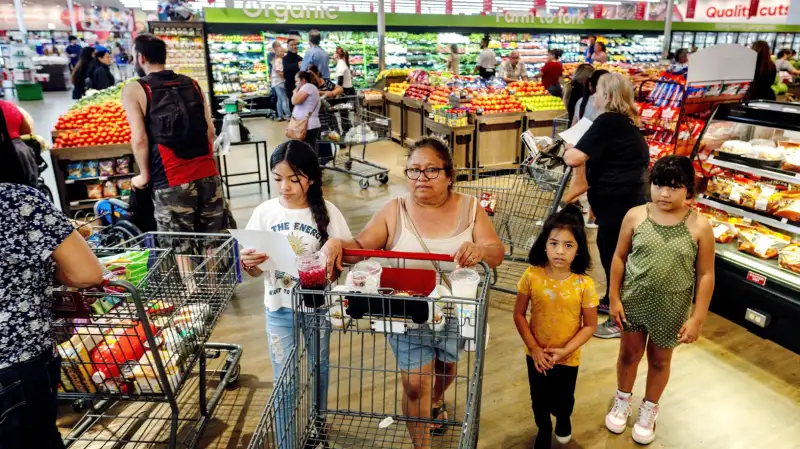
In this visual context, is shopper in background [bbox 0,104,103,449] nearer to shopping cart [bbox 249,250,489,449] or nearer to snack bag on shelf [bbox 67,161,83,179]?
shopping cart [bbox 249,250,489,449]

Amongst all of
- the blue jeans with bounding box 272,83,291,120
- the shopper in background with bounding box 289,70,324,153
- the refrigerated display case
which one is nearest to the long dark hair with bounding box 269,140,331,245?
the refrigerated display case

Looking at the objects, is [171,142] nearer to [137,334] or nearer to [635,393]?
[137,334]

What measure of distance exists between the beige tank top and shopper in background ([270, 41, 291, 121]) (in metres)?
10.4

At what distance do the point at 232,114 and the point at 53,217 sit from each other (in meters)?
4.98

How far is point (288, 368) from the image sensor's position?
1.72m

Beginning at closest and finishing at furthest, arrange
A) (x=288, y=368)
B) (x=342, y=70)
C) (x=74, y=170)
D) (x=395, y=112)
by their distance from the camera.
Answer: (x=288, y=368) < (x=74, y=170) < (x=395, y=112) < (x=342, y=70)

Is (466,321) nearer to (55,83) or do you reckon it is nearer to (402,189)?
(402,189)

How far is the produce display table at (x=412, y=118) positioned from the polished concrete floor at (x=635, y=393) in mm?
5319

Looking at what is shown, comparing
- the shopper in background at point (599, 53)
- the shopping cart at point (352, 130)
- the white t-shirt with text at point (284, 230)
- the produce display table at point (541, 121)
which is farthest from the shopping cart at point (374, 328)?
the shopper in background at point (599, 53)

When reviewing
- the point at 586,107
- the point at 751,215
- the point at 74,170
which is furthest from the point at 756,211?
the point at 74,170

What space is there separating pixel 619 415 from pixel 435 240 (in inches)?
55.6

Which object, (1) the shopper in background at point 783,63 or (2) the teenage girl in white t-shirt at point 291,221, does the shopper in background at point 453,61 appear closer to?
(1) the shopper in background at point 783,63

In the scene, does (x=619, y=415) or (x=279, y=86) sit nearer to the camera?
(x=619, y=415)

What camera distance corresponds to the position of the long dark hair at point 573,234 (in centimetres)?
225
